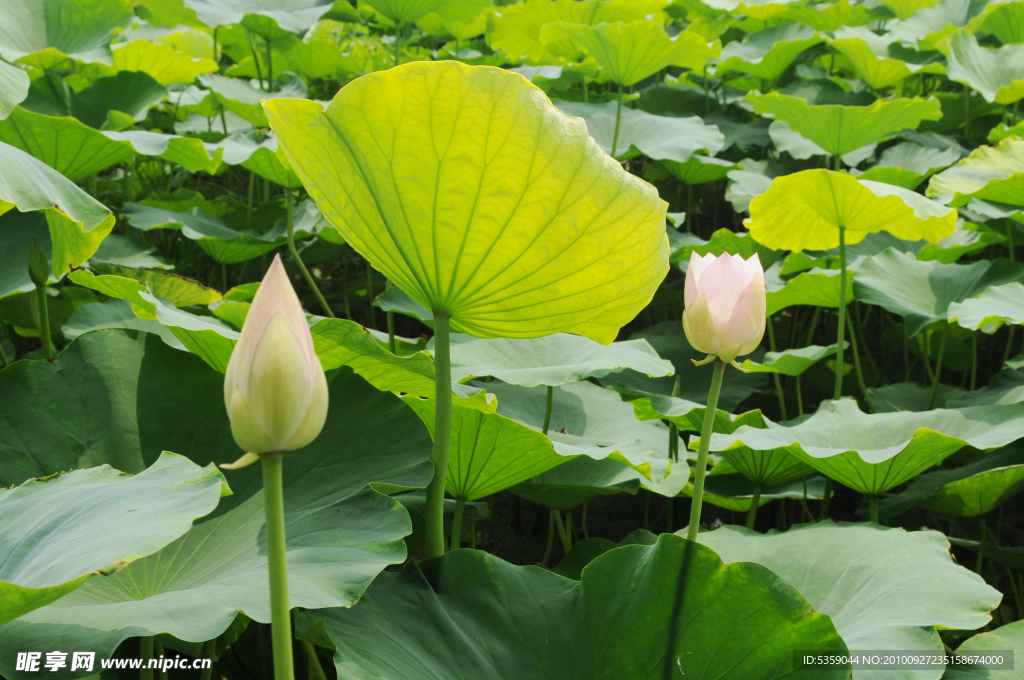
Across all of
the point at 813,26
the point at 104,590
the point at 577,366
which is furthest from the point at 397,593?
the point at 813,26

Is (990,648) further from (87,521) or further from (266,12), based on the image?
(266,12)

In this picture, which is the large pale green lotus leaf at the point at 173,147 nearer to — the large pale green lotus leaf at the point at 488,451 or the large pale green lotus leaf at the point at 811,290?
the large pale green lotus leaf at the point at 488,451

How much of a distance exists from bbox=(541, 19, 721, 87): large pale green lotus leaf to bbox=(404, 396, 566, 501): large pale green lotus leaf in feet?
4.64

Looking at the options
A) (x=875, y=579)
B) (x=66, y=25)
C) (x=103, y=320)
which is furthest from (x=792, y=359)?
(x=66, y=25)

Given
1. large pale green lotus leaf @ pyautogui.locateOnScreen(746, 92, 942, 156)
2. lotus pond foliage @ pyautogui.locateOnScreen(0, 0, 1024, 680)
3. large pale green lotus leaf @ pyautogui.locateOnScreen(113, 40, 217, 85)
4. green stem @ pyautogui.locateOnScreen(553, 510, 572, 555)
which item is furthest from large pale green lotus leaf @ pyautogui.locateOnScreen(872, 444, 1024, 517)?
large pale green lotus leaf @ pyautogui.locateOnScreen(113, 40, 217, 85)

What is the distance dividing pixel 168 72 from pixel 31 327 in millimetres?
894

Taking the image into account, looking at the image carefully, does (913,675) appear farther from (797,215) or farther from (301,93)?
(301,93)

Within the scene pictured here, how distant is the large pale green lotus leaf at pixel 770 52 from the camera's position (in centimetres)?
257

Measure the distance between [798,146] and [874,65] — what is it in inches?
19.1

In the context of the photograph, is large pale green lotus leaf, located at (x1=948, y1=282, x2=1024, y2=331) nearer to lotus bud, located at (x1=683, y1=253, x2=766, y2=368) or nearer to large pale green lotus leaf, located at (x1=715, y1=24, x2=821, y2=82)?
lotus bud, located at (x1=683, y1=253, x2=766, y2=368)

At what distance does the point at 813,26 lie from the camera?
297 centimetres

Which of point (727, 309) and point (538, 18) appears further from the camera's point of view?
point (538, 18)

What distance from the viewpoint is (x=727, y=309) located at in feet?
2.19

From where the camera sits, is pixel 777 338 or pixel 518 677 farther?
pixel 777 338
